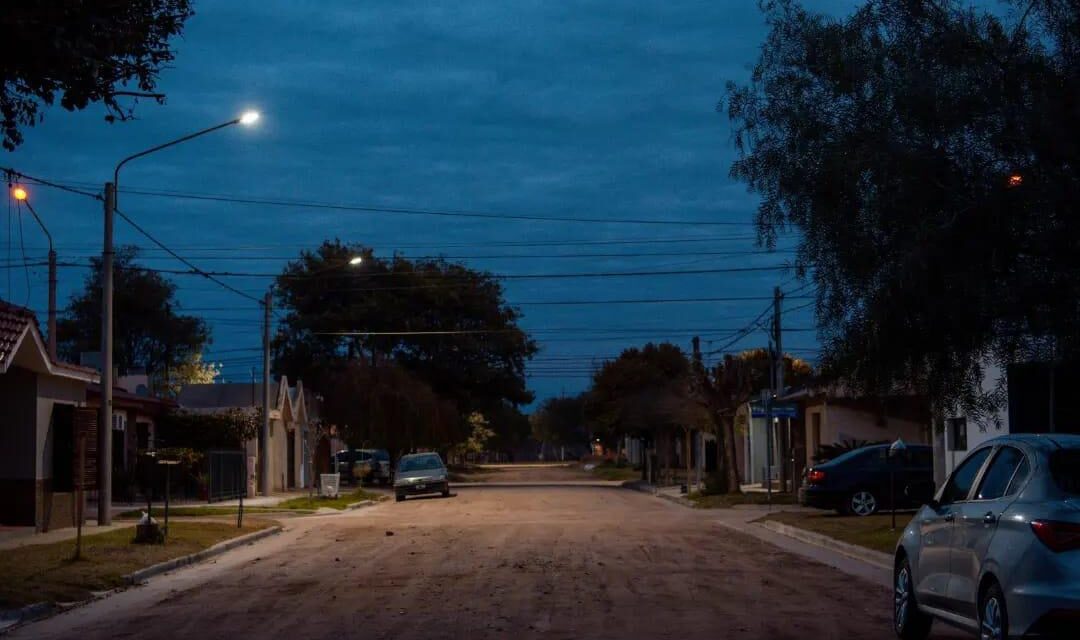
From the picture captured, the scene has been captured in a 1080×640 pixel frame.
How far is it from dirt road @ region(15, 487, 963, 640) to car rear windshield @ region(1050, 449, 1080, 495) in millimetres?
3248

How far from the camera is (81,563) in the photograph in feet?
63.6

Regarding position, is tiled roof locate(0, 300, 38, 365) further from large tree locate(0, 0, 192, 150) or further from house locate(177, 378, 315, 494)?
house locate(177, 378, 315, 494)

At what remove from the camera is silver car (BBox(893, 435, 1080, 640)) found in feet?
29.0

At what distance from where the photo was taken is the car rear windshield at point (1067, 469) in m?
9.40

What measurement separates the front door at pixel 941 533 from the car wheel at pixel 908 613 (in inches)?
8.8

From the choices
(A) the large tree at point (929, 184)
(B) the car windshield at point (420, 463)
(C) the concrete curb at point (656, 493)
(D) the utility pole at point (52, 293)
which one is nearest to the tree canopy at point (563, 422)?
(C) the concrete curb at point (656, 493)

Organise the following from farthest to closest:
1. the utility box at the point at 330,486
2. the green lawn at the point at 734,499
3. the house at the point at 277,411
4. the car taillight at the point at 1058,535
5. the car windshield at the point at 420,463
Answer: the house at the point at 277,411
the car windshield at the point at 420,463
the utility box at the point at 330,486
the green lawn at the point at 734,499
the car taillight at the point at 1058,535

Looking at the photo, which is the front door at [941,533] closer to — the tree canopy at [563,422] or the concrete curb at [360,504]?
the concrete curb at [360,504]

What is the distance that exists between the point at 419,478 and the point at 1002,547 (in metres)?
40.8

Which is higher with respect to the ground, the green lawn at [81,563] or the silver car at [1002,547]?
the silver car at [1002,547]

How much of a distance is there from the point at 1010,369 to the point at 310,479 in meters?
49.7

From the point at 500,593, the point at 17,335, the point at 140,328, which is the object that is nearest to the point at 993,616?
the point at 500,593

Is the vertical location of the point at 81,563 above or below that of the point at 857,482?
below

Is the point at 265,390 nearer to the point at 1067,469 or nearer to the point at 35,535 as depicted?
the point at 35,535
